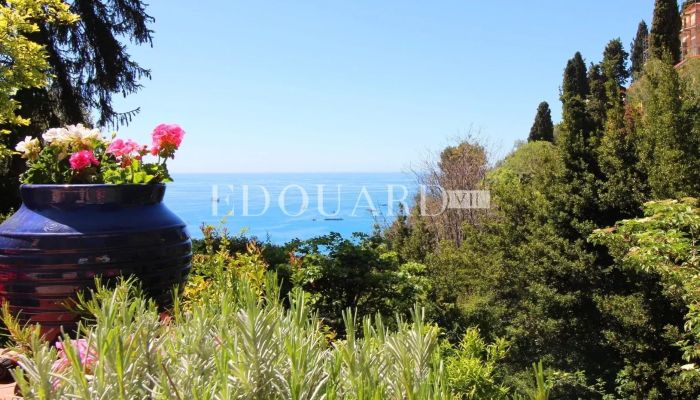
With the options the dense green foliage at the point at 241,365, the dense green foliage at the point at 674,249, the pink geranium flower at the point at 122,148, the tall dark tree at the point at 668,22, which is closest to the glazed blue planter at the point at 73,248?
the pink geranium flower at the point at 122,148

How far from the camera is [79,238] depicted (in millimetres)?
2498

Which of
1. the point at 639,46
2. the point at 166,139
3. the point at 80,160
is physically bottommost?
the point at 80,160

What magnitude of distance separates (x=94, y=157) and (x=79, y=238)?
2.32 ft

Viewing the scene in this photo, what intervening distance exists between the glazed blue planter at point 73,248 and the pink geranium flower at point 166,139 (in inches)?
19.5

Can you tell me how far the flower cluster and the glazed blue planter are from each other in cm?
29

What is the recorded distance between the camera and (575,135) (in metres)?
11.6

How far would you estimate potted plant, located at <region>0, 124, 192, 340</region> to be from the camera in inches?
98.3

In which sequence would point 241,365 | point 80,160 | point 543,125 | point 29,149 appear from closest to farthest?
point 241,365 < point 80,160 < point 29,149 < point 543,125

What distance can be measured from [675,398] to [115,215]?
34.1 feet

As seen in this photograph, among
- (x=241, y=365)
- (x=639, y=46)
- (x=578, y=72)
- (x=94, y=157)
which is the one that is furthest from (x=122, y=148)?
(x=639, y=46)

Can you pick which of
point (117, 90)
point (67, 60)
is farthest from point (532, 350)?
point (67, 60)

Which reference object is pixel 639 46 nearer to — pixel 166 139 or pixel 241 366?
pixel 166 139

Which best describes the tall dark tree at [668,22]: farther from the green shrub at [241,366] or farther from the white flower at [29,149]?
the green shrub at [241,366]

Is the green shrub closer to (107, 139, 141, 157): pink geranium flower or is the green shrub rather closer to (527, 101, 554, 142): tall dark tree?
(107, 139, 141, 157): pink geranium flower
